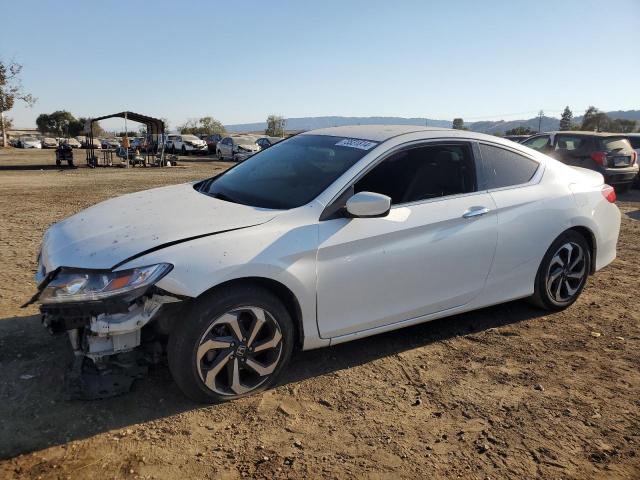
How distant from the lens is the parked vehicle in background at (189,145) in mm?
38344

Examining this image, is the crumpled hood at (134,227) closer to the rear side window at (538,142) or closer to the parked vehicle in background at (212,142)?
the rear side window at (538,142)

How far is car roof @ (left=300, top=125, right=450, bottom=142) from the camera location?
3.92m

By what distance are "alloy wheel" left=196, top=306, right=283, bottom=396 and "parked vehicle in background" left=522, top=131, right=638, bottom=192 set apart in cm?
1157

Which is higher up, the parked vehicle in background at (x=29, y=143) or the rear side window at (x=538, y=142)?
the rear side window at (x=538, y=142)

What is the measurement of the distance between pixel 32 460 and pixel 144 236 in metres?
1.26

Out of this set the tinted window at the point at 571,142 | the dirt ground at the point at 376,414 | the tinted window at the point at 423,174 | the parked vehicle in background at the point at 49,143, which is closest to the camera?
the dirt ground at the point at 376,414

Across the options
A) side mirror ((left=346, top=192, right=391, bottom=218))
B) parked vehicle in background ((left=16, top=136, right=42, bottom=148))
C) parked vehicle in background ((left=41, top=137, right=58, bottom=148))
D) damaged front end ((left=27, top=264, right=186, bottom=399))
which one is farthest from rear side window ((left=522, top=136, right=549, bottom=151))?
parked vehicle in background ((left=41, top=137, right=58, bottom=148))

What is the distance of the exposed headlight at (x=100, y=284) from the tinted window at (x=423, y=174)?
4.80 feet

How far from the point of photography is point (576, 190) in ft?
15.0


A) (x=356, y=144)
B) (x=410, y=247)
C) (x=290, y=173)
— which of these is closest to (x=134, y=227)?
(x=290, y=173)

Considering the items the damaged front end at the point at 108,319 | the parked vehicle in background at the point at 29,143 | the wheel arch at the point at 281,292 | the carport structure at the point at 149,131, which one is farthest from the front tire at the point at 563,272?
the parked vehicle in background at the point at 29,143


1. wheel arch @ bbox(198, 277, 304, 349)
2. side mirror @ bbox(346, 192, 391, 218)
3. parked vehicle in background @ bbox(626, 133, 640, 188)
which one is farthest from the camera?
parked vehicle in background @ bbox(626, 133, 640, 188)

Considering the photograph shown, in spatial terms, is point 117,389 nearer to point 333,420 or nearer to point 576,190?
point 333,420

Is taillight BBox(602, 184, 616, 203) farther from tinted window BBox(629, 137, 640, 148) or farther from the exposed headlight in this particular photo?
tinted window BBox(629, 137, 640, 148)
